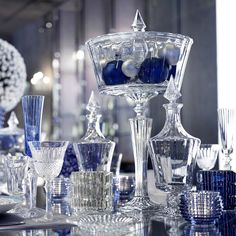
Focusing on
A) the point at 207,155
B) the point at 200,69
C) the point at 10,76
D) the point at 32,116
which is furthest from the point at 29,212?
the point at 10,76

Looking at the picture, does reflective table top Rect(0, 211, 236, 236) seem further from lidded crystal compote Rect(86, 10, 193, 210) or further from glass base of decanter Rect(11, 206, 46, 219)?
lidded crystal compote Rect(86, 10, 193, 210)

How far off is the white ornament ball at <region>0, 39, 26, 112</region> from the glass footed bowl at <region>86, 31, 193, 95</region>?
10.0ft

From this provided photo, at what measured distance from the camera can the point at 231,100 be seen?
364 centimetres

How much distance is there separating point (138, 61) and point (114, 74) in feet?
0.26

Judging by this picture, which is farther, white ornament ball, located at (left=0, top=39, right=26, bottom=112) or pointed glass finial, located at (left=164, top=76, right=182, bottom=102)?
white ornament ball, located at (left=0, top=39, right=26, bottom=112)

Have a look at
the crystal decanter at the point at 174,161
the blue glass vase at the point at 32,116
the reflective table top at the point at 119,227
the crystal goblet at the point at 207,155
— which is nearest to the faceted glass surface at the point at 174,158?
the crystal decanter at the point at 174,161

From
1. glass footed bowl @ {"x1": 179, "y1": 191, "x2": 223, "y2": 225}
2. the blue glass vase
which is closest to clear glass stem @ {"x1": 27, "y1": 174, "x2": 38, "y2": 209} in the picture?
the blue glass vase

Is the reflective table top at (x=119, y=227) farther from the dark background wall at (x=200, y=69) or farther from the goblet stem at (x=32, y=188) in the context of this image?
the dark background wall at (x=200, y=69)

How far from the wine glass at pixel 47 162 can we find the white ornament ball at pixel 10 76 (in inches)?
128

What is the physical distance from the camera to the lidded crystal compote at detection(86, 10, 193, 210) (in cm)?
160

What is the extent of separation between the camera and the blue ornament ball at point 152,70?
160cm

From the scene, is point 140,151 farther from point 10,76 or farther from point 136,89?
point 10,76

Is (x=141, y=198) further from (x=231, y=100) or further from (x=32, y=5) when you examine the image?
(x=32, y=5)

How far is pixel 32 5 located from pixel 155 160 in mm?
4286
